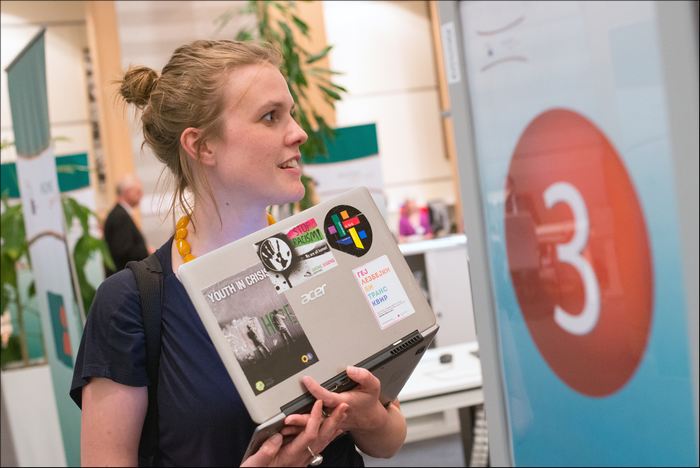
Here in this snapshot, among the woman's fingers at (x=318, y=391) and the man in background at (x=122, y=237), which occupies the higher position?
the man in background at (x=122, y=237)

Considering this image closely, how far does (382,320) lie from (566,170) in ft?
3.66

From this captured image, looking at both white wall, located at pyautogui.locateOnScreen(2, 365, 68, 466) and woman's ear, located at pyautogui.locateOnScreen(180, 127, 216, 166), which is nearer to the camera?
woman's ear, located at pyautogui.locateOnScreen(180, 127, 216, 166)

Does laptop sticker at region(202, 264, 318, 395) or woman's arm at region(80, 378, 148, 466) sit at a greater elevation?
laptop sticker at region(202, 264, 318, 395)

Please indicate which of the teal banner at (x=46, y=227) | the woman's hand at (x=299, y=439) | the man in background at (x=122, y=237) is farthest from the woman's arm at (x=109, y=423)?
the man in background at (x=122, y=237)

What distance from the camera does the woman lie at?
118 centimetres

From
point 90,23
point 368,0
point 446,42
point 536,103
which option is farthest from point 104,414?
point 368,0

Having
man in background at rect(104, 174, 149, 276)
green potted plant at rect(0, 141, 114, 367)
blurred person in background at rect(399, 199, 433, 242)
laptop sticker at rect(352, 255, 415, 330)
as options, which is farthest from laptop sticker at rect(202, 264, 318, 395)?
blurred person in background at rect(399, 199, 433, 242)

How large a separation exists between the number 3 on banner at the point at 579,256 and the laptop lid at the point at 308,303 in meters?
1.00

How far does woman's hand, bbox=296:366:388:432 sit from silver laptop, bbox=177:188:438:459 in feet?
0.05

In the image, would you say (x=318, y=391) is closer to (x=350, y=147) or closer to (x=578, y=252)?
(x=578, y=252)

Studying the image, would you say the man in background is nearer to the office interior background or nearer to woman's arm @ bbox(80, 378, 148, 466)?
the office interior background

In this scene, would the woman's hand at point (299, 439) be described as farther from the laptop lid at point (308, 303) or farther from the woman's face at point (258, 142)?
the woman's face at point (258, 142)

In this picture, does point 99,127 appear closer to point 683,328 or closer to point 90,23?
point 90,23

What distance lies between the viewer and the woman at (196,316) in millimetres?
1183
